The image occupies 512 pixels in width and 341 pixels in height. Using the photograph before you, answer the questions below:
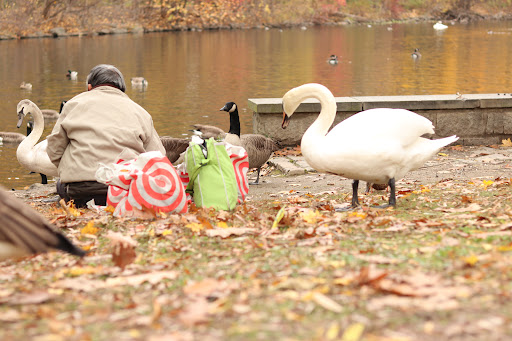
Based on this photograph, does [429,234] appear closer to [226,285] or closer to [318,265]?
[318,265]

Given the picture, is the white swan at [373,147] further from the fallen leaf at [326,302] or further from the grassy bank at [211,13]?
the grassy bank at [211,13]

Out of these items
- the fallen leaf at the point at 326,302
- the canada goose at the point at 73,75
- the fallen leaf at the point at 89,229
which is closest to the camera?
the fallen leaf at the point at 326,302

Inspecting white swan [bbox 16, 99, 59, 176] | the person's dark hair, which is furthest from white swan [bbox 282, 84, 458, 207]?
white swan [bbox 16, 99, 59, 176]

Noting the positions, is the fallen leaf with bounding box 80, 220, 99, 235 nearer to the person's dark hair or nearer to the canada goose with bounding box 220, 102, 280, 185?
the person's dark hair

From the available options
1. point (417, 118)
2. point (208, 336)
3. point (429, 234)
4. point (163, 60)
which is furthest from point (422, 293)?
point (163, 60)

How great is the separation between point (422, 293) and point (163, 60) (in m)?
30.4

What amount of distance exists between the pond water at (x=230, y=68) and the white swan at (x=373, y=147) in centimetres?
754

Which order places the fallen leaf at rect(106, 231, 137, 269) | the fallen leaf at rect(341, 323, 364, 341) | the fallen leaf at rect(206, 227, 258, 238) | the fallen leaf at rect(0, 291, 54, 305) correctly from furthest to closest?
the fallen leaf at rect(206, 227, 258, 238)
the fallen leaf at rect(106, 231, 137, 269)
the fallen leaf at rect(0, 291, 54, 305)
the fallen leaf at rect(341, 323, 364, 341)

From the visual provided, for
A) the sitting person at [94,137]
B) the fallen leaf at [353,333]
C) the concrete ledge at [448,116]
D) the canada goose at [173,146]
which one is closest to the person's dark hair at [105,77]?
the sitting person at [94,137]

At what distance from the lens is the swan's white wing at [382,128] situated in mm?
5906

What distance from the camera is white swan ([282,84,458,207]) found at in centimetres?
586

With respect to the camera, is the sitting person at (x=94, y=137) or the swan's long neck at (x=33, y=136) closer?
the sitting person at (x=94, y=137)

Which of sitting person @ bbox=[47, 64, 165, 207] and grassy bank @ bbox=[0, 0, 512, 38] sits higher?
grassy bank @ bbox=[0, 0, 512, 38]

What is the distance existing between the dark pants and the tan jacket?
8 cm
